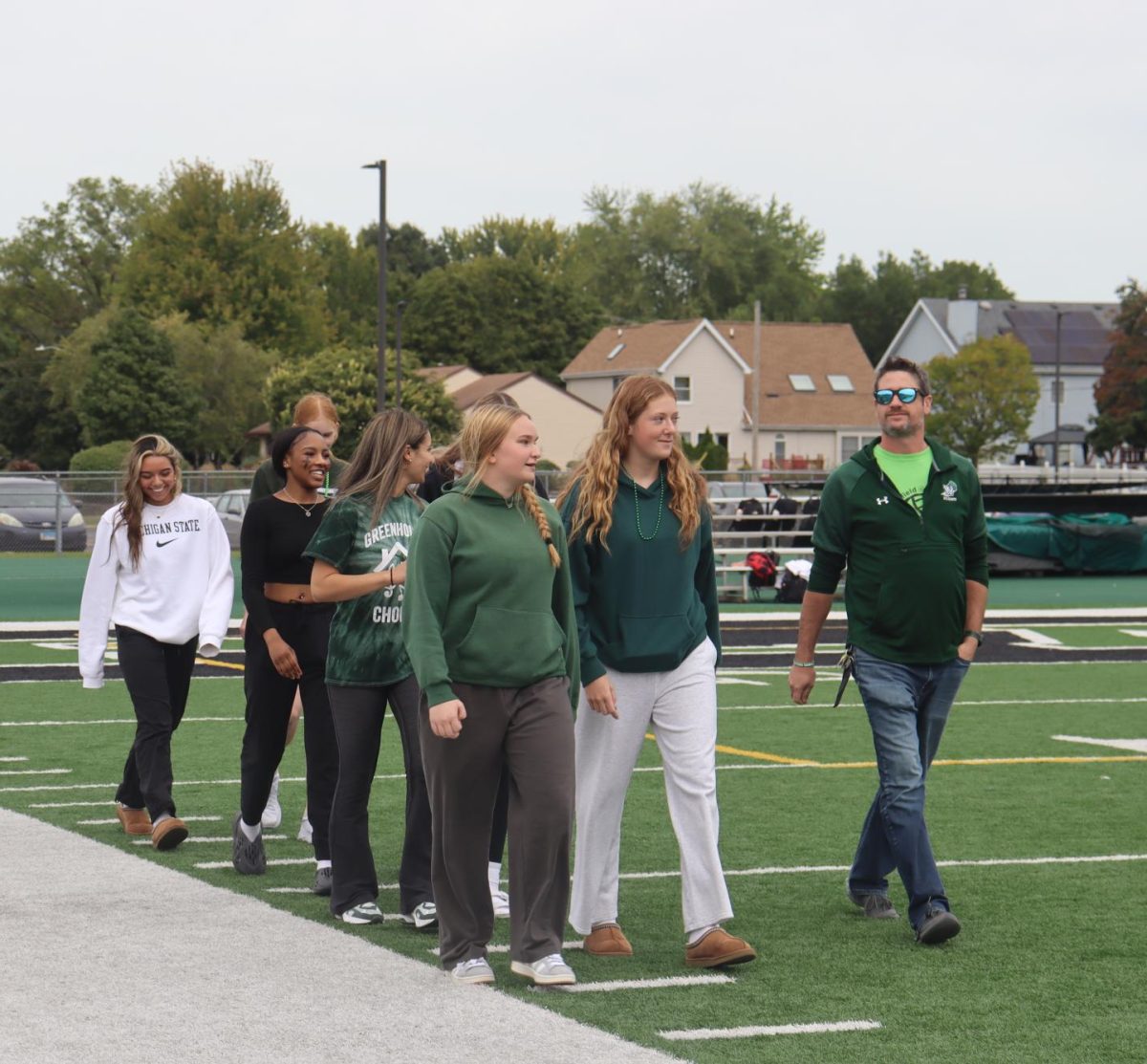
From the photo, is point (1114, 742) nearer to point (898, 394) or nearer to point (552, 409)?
point (898, 394)

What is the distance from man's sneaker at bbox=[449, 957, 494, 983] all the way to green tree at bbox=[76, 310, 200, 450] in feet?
216

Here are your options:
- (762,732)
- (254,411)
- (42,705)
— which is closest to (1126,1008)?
(762,732)

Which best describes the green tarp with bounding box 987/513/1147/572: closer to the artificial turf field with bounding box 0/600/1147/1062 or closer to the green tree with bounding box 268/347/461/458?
the artificial turf field with bounding box 0/600/1147/1062

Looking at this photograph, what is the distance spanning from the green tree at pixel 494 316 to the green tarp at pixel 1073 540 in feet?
216

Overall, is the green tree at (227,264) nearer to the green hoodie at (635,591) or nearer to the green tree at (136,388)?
the green tree at (136,388)

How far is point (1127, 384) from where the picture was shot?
283ft

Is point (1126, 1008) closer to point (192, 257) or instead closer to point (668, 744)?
point (668, 744)

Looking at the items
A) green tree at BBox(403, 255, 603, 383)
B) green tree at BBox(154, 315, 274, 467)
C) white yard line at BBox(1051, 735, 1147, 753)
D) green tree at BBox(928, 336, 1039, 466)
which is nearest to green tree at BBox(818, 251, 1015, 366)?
green tree at BBox(403, 255, 603, 383)

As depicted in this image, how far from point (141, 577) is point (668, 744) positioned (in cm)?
330

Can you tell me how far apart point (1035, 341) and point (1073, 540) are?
76073mm

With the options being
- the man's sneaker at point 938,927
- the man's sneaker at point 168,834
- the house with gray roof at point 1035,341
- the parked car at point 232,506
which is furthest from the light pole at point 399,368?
the house with gray roof at point 1035,341

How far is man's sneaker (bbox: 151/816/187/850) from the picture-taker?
8430mm

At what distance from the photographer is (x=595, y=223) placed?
121 metres

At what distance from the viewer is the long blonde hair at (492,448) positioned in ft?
20.3
